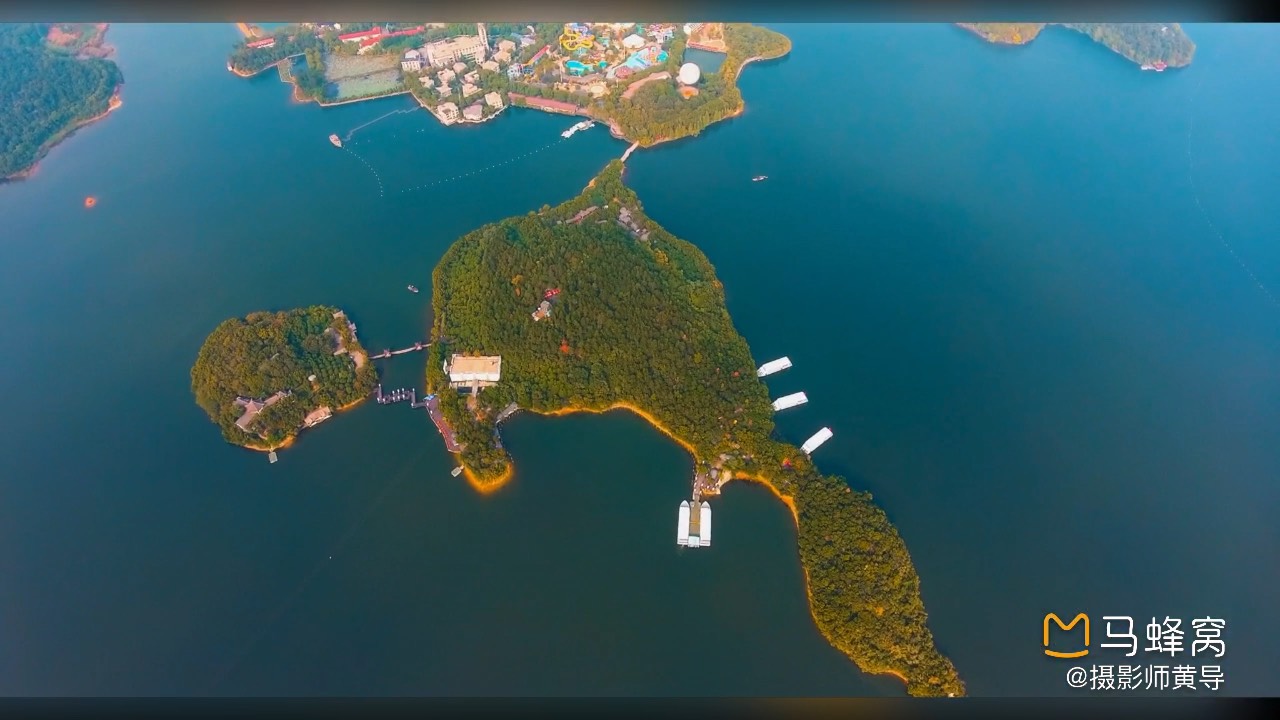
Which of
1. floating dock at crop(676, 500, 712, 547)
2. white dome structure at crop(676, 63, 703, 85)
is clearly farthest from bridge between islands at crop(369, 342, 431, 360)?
white dome structure at crop(676, 63, 703, 85)

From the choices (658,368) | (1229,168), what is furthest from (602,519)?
(1229,168)

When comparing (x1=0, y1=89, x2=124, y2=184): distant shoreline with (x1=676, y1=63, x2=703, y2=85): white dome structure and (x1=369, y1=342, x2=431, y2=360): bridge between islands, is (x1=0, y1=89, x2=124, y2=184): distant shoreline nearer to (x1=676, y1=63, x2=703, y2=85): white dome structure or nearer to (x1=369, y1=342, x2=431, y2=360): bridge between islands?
(x1=369, y1=342, x2=431, y2=360): bridge between islands

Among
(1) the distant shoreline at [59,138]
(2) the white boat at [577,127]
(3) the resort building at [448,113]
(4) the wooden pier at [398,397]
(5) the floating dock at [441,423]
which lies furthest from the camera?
(3) the resort building at [448,113]

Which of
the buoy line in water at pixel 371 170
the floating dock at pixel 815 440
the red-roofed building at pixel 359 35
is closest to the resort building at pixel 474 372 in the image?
the floating dock at pixel 815 440

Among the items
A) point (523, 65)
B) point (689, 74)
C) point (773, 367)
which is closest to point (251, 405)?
point (773, 367)

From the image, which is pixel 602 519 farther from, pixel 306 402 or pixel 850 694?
pixel 306 402

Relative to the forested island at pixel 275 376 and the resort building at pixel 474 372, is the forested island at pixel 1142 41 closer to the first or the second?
the resort building at pixel 474 372
